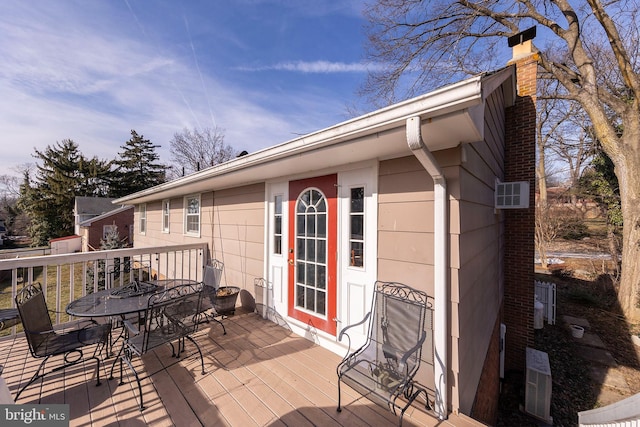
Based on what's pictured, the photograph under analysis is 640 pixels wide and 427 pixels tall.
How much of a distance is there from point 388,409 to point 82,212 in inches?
1056

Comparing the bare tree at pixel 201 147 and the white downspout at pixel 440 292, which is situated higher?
the bare tree at pixel 201 147

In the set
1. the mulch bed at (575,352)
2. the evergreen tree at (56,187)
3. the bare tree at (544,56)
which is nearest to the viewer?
the mulch bed at (575,352)

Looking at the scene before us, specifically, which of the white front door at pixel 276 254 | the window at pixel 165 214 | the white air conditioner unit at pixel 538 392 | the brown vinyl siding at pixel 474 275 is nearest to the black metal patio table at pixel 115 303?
the white front door at pixel 276 254

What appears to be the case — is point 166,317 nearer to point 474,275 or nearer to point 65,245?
point 474,275

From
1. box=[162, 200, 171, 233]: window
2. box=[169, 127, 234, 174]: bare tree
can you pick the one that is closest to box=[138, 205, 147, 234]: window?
box=[162, 200, 171, 233]: window

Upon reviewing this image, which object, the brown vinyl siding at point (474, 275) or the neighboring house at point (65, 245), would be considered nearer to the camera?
the brown vinyl siding at point (474, 275)

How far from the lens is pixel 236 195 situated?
15.5 ft

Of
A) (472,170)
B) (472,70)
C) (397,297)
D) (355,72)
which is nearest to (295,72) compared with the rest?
(355,72)

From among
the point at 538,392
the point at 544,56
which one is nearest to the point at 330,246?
the point at 538,392

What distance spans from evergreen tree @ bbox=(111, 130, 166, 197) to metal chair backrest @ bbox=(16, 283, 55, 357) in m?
27.7

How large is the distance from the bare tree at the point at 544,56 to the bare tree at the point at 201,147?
15.2m

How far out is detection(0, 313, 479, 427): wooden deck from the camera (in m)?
2.04

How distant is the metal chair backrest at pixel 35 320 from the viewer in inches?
83.2

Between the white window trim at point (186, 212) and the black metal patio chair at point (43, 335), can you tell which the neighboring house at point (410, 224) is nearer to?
the white window trim at point (186, 212)
